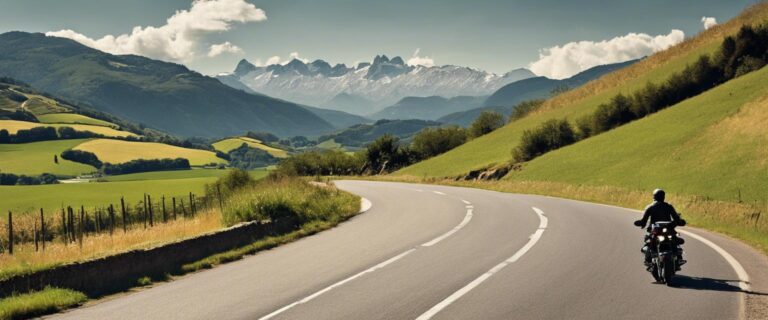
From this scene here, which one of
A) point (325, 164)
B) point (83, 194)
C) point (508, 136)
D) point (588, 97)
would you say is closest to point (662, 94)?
point (588, 97)

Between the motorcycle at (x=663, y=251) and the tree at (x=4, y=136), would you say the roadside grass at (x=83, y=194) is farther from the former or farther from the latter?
the tree at (x=4, y=136)

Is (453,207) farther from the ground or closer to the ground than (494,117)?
closer to the ground

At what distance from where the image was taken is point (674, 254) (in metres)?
9.88

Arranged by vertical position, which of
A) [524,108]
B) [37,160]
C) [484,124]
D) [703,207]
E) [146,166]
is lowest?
[146,166]

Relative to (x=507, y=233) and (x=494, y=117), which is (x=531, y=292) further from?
(x=494, y=117)

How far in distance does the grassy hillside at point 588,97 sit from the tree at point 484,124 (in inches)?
298

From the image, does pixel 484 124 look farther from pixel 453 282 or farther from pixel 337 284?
pixel 337 284

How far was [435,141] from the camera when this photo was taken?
265ft

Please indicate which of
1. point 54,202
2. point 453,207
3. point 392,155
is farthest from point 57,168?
point 453,207

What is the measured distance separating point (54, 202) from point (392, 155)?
48.4m

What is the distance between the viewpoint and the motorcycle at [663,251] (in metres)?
9.68

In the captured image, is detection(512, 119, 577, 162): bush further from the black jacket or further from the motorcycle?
the motorcycle

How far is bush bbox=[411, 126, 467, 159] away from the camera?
80.0 m

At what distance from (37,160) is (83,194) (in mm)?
88353
